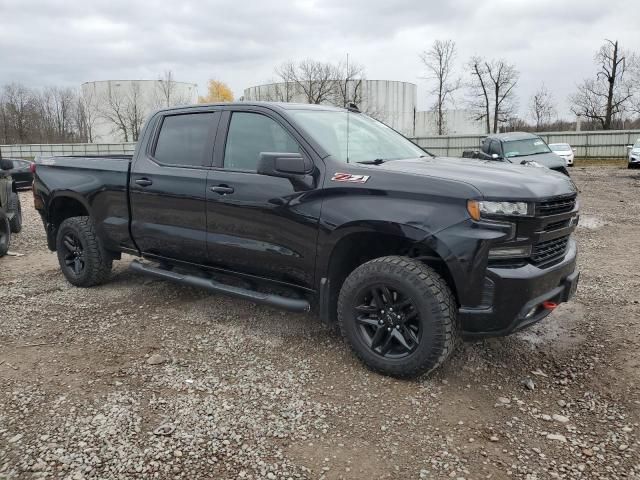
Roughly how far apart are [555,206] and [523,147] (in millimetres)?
12170

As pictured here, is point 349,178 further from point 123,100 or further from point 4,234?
point 123,100

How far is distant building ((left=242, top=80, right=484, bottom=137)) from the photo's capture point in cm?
5622

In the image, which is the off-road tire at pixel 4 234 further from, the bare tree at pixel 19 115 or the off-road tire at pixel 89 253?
the bare tree at pixel 19 115

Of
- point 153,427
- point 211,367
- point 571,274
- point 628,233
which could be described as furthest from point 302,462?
point 628,233

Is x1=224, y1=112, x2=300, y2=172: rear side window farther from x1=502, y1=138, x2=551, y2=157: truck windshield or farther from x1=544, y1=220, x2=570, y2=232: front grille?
x1=502, y1=138, x2=551, y2=157: truck windshield

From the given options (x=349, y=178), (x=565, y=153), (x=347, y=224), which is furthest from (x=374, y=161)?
(x=565, y=153)

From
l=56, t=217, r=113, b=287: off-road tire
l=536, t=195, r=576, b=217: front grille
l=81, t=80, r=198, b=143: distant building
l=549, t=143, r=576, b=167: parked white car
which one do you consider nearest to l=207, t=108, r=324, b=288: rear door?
l=536, t=195, r=576, b=217: front grille

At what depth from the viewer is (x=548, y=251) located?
11.1 feet

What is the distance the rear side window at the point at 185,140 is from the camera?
174 inches

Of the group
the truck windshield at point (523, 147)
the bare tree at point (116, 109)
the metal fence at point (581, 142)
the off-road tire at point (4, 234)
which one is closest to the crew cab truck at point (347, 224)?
the off-road tire at point (4, 234)

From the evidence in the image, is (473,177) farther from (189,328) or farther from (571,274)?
(189,328)

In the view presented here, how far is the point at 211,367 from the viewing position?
12.2 feet

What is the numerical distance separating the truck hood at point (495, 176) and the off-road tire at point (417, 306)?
59 cm

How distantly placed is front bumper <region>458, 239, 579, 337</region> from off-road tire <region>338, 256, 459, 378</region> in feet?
0.42
